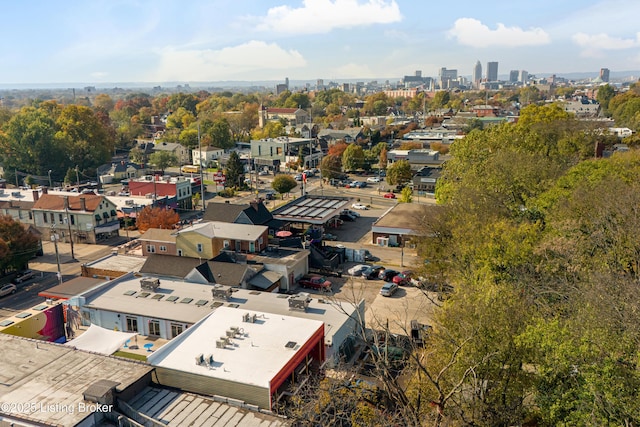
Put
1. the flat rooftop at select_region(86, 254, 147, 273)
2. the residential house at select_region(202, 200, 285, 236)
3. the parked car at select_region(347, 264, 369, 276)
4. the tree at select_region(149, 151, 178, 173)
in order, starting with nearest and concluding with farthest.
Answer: the flat rooftop at select_region(86, 254, 147, 273)
the parked car at select_region(347, 264, 369, 276)
the residential house at select_region(202, 200, 285, 236)
the tree at select_region(149, 151, 178, 173)

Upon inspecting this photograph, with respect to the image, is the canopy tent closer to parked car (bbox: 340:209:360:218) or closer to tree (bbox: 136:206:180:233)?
tree (bbox: 136:206:180:233)

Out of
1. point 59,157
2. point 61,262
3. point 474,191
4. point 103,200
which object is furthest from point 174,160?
point 474,191

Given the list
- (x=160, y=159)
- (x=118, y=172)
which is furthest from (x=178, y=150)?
(x=118, y=172)

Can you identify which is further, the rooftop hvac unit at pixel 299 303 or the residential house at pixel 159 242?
the residential house at pixel 159 242

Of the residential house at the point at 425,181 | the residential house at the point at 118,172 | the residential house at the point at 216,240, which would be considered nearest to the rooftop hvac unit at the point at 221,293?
the residential house at the point at 216,240

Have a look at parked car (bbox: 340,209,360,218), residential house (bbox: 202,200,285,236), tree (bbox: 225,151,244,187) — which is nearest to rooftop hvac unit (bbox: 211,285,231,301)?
residential house (bbox: 202,200,285,236)

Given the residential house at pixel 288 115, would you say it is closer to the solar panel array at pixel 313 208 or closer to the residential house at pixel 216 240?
the solar panel array at pixel 313 208
